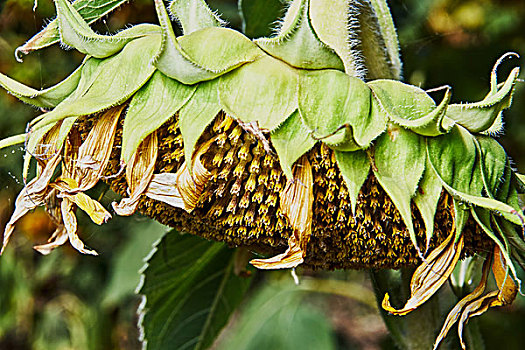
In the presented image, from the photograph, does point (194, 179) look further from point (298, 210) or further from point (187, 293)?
point (187, 293)

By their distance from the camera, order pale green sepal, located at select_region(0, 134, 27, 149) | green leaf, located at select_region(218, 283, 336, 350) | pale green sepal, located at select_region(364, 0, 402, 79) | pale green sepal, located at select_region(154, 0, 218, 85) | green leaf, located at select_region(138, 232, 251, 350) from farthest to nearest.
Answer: green leaf, located at select_region(218, 283, 336, 350), green leaf, located at select_region(138, 232, 251, 350), pale green sepal, located at select_region(364, 0, 402, 79), pale green sepal, located at select_region(0, 134, 27, 149), pale green sepal, located at select_region(154, 0, 218, 85)

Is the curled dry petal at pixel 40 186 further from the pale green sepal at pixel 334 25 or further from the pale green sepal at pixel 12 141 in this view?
the pale green sepal at pixel 334 25

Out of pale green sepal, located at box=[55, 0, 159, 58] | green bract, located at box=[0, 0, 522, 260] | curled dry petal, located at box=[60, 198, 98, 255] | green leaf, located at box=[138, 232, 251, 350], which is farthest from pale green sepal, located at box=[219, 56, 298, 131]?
green leaf, located at box=[138, 232, 251, 350]

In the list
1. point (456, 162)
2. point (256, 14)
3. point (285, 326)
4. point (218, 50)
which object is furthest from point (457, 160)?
point (285, 326)

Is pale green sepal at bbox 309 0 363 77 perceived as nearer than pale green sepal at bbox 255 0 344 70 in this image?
No

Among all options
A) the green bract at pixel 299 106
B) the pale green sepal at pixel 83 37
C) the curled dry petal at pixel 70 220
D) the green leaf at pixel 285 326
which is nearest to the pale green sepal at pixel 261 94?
the green bract at pixel 299 106

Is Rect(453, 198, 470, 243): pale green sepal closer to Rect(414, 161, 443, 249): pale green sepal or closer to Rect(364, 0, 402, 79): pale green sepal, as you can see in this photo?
Rect(414, 161, 443, 249): pale green sepal

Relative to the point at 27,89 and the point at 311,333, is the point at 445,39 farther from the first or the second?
the point at 27,89
